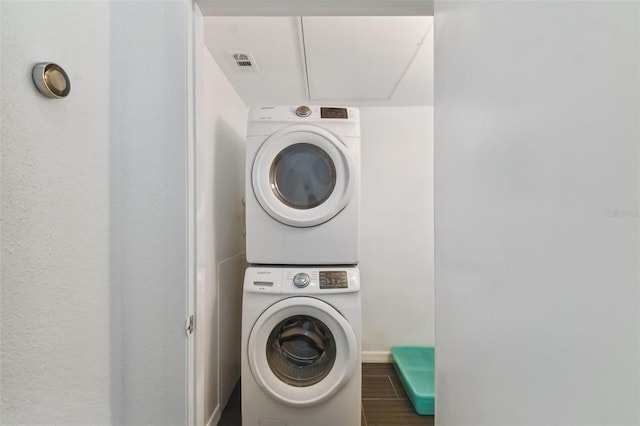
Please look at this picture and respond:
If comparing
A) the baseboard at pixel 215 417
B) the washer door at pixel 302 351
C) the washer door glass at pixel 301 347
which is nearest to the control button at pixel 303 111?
the washer door at pixel 302 351

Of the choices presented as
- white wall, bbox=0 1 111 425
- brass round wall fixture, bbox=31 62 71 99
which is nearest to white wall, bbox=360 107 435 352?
white wall, bbox=0 1 111 425

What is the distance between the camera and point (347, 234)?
165cm

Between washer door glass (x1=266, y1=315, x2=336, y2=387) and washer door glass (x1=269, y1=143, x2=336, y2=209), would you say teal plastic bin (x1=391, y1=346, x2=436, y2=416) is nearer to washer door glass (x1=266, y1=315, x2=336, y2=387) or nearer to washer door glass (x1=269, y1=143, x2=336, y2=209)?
washer door glass (x1=266, y1=315, x2=336, y2=387)

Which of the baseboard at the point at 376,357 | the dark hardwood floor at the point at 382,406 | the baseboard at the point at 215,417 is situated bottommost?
the dark hardwood floor at the point at 382,406

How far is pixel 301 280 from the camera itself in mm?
1555

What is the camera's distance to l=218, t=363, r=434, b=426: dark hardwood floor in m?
1.70

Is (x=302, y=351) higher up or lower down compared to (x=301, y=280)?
lower down

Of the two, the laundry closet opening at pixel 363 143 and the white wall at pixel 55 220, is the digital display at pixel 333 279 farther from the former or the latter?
the white wall at pixel 55 220

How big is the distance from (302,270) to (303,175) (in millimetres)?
531

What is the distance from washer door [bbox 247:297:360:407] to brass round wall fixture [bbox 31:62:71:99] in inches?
47.5

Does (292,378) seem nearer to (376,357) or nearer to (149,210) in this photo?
(376,357)

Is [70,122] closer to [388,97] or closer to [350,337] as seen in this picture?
[350,337]

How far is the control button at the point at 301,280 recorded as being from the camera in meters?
1.54

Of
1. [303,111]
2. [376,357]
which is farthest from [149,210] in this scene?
[376,357]
